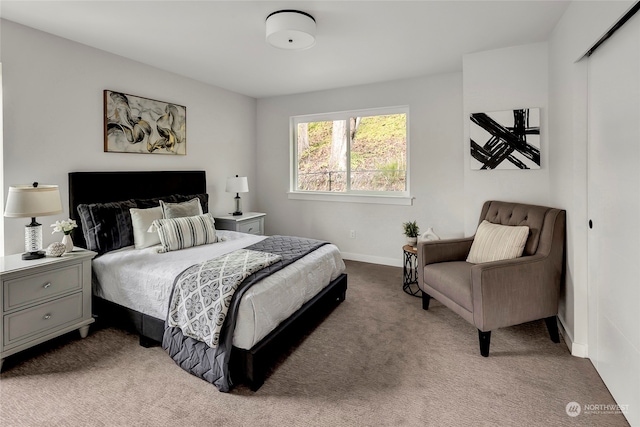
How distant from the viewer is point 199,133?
165 inches

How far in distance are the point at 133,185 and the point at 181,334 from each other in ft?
6.32

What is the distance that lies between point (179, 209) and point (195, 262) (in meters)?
0.97

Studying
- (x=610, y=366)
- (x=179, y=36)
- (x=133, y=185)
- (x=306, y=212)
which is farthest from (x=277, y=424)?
(x=306, y=212)

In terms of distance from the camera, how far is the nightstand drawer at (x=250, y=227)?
14.2ft

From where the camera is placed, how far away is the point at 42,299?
7.40 ft

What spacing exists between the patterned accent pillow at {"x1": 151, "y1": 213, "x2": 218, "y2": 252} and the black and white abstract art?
264cm

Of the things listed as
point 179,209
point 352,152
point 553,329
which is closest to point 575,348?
point 553,329

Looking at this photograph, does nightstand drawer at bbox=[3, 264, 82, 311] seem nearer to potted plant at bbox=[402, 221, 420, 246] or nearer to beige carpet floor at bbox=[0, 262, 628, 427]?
beige carpet floor at bbox=[0, 262, 628, 427]

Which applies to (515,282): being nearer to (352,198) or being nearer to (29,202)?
(352,198)

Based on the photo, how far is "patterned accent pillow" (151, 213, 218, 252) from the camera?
2850mm

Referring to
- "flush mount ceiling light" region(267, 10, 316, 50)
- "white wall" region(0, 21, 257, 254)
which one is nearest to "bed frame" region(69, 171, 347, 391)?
"white wall" region(0, 21, 257, 254)

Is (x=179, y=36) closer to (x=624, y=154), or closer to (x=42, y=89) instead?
(x=42, y=89)

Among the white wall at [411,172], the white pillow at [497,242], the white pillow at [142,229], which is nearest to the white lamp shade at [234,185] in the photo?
the white wall at [411,172]

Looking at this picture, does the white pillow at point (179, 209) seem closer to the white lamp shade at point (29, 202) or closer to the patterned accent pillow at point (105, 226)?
the patterned accent pillow at point (105, 226)
